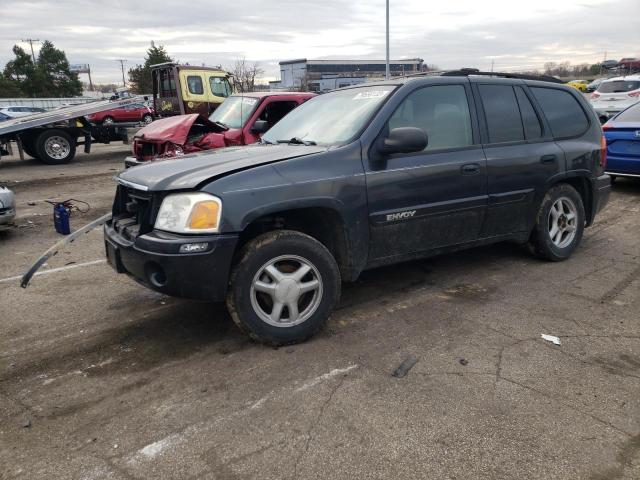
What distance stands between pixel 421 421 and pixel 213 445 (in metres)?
1.05

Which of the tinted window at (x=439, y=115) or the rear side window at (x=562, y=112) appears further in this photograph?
the rear side window at (x=562, y=112)

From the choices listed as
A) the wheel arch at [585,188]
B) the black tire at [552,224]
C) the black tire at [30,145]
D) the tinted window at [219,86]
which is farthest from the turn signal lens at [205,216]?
the black tire at [30,145]

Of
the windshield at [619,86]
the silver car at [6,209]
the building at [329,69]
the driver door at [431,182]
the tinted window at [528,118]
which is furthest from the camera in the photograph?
the building at [329,69]

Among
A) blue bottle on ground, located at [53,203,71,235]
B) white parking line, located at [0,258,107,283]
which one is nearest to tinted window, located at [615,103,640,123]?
white parking line, located at [0,258,107,283]

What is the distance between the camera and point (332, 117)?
4273 millimetres

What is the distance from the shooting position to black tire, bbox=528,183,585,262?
4988 millimetres

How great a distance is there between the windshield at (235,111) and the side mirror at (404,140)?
219 inches

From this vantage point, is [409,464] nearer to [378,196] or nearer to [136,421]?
[136,421]

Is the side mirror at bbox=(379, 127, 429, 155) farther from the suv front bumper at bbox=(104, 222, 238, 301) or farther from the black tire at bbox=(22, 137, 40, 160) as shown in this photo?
the black tire at bbox=(22, 137, 40, 160)

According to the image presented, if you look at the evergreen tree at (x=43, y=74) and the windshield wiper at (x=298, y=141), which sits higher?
the evergreen tree at (x=43, y=74)

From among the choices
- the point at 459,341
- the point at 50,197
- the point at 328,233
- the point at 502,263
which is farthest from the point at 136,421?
the point at 50,197

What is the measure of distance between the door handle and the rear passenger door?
Answer: 0.48 feet

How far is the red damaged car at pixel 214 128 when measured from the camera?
838 centimetres

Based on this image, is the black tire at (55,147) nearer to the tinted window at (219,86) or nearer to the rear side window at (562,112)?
the tinted window at (219,86)
